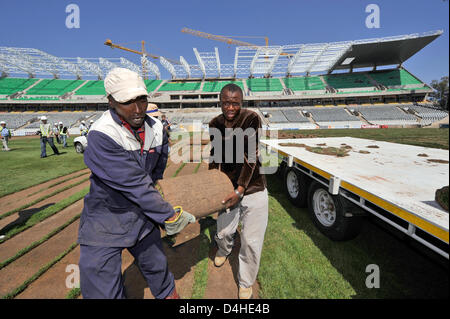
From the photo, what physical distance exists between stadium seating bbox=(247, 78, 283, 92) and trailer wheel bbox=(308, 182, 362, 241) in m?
47.9

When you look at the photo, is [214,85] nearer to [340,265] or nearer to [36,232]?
[36,232]

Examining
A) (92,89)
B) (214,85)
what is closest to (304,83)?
(214,85)

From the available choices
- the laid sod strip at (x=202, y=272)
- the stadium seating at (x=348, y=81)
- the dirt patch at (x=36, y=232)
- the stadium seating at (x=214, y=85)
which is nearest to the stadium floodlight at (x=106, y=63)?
the stadium seating at (x=214, y=85)

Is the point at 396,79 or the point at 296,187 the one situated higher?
the point at 396,79

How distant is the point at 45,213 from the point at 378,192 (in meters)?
5.92

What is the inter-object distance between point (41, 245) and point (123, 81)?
346 cm

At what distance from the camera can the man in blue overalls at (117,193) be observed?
1.46 m

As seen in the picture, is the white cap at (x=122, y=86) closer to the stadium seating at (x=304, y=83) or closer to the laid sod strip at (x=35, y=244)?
the laid sod strip at (x=35, y=244)

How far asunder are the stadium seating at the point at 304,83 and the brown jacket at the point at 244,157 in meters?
49.7

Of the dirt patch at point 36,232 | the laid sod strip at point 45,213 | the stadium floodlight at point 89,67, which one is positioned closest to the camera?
the dirt patch at point 36,232

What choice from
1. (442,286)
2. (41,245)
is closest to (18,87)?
(41,245)

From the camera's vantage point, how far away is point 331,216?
305 centimetres
